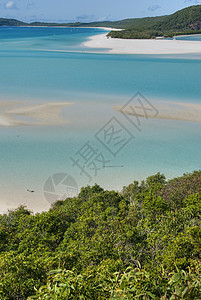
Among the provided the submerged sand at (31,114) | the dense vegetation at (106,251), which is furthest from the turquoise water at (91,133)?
the dense vegetation at (106,251)

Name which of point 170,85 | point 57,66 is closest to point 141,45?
point 57,66

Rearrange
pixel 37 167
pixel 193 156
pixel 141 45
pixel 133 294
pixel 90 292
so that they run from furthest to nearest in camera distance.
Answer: pixel 141 45, pixel 193 156, pixel 37 167, pixel 90 292, pixel 133 294

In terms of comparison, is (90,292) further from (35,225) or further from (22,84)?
(22,84)

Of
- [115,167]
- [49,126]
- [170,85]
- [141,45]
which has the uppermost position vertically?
[141,45]

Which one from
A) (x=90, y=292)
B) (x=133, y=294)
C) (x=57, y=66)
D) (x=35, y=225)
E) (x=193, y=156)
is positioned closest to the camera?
(x=133, y=294)

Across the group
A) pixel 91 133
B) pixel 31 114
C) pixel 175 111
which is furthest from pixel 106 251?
pixel 175 111

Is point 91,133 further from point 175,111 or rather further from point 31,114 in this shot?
point 175,111

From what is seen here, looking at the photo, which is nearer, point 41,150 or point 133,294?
point 133,294
